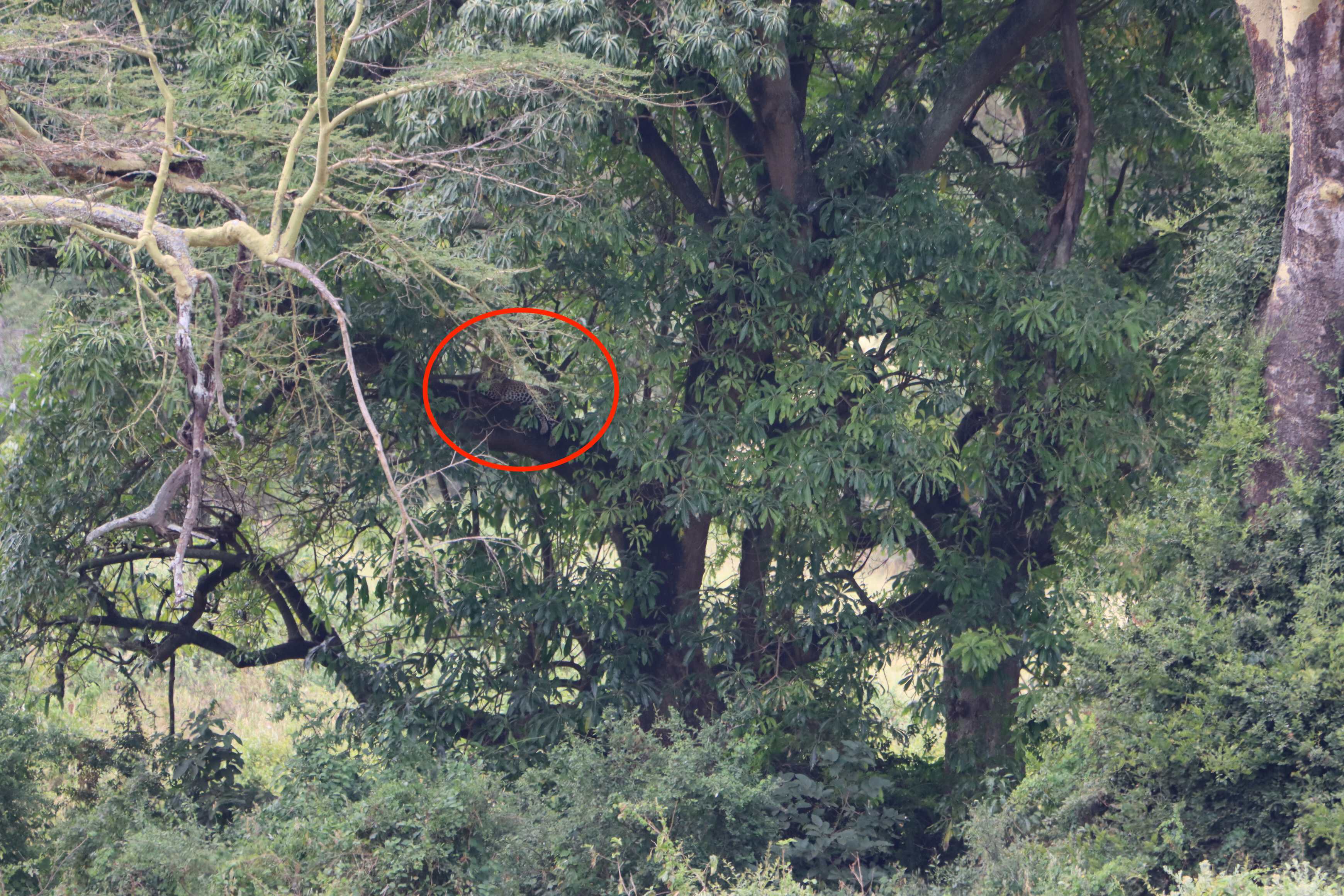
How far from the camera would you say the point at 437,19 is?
6.71 meters

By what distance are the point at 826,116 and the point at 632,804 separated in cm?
472

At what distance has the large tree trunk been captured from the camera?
5.69m

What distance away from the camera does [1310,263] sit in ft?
19.0

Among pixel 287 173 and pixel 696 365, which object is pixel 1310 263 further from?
pixel 287 173

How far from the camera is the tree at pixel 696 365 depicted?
252 inches

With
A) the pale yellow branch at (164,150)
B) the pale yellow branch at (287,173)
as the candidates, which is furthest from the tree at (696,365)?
the pale yellow branch at (164,150)

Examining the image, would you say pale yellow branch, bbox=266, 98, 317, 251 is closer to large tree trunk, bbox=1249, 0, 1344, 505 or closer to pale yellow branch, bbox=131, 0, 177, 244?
pale yellow branch, bbox=131, 0, 177, 244

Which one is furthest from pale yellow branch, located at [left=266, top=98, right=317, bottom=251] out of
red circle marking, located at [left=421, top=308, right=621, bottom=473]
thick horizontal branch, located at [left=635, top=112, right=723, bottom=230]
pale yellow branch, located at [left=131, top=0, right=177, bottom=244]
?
thick horizontal branch, located at [left=635, top=112, right=723, bottom=230]

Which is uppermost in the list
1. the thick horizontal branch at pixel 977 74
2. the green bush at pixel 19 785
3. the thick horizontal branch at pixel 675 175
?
the thick horizontal branch at pixel 977 74

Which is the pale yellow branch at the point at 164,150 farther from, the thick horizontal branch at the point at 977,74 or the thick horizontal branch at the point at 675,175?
the thick horizontal branch at the point at 977,74

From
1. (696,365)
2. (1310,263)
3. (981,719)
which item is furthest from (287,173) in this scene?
(981,719)

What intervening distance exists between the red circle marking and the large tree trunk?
12.0ft

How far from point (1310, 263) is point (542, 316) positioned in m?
4.28

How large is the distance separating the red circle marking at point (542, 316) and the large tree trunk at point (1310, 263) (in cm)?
367
